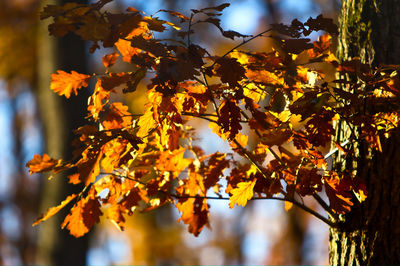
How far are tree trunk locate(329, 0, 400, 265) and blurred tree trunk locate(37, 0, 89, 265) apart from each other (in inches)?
121

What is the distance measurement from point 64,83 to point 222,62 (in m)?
0.76

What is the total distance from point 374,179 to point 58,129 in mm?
3515

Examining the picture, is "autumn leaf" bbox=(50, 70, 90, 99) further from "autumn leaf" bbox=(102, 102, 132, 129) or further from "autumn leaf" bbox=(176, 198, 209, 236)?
"autumn leaf" bbox=(176, 198, 209, 236)

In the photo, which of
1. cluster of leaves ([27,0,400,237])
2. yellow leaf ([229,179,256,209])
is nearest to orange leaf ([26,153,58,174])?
cluster of leaves ([27,0,400,237])

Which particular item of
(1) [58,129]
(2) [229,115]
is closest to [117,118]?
(2) [229,115]

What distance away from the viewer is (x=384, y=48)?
2314 mm

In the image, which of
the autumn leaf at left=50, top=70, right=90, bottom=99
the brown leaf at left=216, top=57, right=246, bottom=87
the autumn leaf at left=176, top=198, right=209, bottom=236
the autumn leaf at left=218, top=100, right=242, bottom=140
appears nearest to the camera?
the brown leaf at left=216, top=57, right=246, bottom=87

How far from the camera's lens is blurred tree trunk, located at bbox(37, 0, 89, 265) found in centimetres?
447

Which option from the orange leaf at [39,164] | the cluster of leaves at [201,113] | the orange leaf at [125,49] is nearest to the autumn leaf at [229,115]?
the cluster of leaves at [201,113]

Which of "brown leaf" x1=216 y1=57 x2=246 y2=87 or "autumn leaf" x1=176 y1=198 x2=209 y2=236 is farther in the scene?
"autumn leaf" x1=176 y1=198 x2=209 y2=236

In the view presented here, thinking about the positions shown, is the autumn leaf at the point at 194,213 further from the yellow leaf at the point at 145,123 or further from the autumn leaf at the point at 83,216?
the yellow leaf at the point at 145,123

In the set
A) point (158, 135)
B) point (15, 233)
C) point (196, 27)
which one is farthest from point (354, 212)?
→ point (15, 233)

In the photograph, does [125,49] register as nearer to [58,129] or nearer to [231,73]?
[231,73]

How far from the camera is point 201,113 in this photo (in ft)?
6.10
